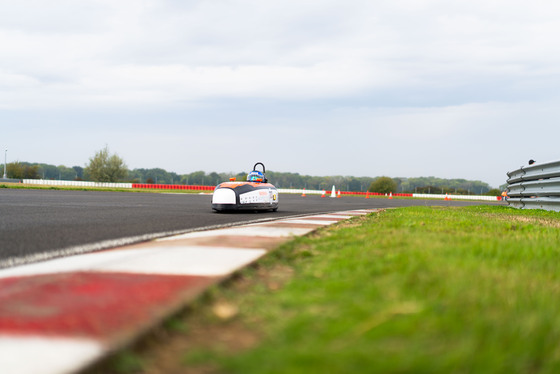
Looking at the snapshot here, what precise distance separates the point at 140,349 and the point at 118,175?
91.9 metres

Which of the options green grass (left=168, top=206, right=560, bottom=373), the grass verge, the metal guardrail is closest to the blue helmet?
the metal guardrail

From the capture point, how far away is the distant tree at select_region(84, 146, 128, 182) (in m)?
88.1

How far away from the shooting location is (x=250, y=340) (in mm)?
2215

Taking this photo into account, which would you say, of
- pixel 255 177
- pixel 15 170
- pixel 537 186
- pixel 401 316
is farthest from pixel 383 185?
pixel 401 316

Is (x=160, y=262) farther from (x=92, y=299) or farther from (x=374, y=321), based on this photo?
(x=374, y=321)

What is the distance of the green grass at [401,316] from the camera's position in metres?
1.88

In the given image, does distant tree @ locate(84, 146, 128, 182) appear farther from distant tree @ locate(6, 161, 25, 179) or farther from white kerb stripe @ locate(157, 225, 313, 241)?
white kerb stripe @ locate(157, 225, 313, 241)

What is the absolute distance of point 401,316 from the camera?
7.89 feet

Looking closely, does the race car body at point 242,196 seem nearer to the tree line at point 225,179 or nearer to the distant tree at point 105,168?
the tree line at point 225,179

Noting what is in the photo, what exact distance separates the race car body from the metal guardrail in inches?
255

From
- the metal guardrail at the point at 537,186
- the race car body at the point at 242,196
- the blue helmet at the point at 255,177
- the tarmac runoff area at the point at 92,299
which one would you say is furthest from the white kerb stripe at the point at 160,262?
the blue helmet at the point at 255,177

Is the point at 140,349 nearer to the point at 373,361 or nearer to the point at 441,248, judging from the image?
the point at 373,361

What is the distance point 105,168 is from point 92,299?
91310mm

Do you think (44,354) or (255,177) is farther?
(255,177)
